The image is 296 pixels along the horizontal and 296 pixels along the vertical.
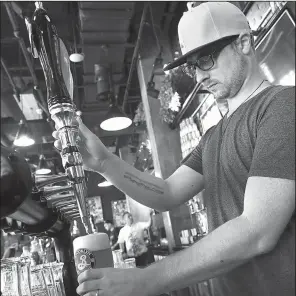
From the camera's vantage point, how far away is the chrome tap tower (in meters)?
0.67

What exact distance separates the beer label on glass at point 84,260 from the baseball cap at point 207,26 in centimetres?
69

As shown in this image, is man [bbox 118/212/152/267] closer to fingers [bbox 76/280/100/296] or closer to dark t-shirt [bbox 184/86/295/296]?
dark t-shirt [bbox 184/86/295/296]

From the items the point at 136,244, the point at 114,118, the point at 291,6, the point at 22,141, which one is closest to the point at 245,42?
the point at 291,6

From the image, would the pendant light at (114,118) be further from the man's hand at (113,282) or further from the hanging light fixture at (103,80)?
the man's hand at (113,282)

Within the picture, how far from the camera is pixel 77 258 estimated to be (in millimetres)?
629

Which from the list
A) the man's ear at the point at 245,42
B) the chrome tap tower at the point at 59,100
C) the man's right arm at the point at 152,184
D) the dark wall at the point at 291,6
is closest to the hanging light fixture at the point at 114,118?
the dark wall at the point at 291,6

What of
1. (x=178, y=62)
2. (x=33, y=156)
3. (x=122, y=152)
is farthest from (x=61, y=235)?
(x=33, y=156)

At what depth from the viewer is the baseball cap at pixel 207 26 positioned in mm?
995

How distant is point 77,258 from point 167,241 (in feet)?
16.9

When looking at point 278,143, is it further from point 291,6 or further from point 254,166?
point 291,6

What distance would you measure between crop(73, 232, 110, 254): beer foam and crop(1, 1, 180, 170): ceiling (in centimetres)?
234

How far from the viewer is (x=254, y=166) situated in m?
0.72

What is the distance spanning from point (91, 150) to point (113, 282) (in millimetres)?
607

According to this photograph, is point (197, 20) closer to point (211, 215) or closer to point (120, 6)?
point (211, 215)
